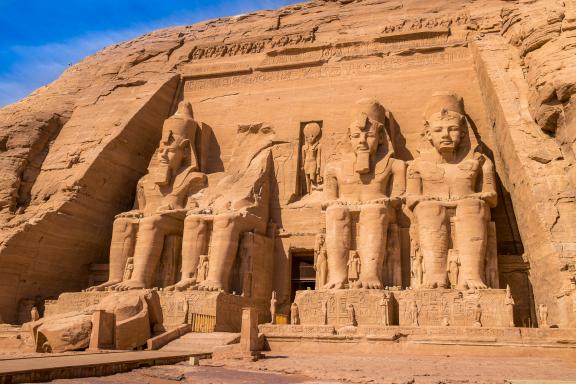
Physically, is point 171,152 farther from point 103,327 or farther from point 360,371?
point 360,371

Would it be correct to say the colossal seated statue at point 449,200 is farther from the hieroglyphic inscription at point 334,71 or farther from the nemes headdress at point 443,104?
the hieroglyphic inscription at point 334,71

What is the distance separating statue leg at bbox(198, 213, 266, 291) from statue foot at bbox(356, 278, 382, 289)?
252 centimetres

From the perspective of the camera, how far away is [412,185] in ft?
36.8

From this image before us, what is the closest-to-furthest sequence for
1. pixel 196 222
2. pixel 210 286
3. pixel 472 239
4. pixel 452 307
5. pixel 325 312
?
pixel 452 307 < pixel 325 312 < pixel 472 239 < pixel 210 286 < pixel 196 222

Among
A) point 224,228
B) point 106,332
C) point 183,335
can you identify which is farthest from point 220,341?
point 224,228

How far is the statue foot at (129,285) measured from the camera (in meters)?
11.2

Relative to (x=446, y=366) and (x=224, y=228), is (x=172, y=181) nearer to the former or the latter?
(x=224, y=228)

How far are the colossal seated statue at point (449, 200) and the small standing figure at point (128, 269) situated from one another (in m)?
5.48

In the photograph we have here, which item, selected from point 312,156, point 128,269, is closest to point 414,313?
point 312,156

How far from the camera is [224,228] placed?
11336 millimetres

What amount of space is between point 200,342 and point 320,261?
3.19 meters

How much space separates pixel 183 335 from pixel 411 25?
9130mm

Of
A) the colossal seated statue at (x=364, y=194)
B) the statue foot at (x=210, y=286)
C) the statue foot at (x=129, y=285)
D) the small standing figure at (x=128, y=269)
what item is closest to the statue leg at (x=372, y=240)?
the colossal seated statue at (x=364, y=194)

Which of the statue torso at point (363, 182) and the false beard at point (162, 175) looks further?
the false beard at point (162, 175)
